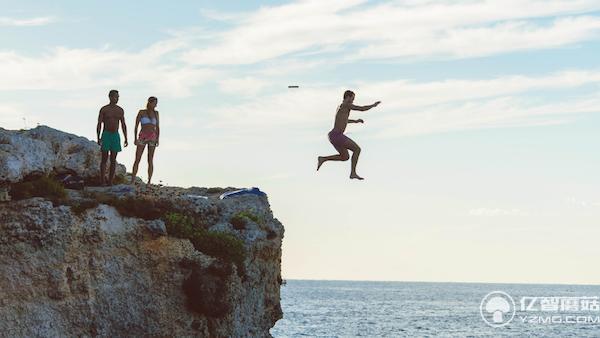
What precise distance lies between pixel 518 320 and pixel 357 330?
35.9 metres

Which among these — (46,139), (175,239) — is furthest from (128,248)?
(46,139)

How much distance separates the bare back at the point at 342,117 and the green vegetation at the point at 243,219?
3.43 m

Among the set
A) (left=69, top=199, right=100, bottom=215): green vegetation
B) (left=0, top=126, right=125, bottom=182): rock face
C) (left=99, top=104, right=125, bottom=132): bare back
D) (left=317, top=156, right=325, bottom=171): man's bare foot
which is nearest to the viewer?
(left=69, top=199, right=100, bottom=215): green vegetation

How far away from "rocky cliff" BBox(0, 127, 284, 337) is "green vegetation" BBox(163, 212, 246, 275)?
27 mm

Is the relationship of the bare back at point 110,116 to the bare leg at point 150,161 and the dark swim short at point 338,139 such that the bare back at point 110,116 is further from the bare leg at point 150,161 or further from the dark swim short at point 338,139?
the dark swim short at point 338,139

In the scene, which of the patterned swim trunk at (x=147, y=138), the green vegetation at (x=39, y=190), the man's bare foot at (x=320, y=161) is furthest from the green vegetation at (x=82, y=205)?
the man's bare foot at (x=320, y=161)

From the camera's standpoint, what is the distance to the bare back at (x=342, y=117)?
24.8 m

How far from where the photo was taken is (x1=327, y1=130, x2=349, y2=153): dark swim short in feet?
81.7

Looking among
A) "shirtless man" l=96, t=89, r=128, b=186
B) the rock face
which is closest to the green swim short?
"shirtless man" l=96, t=89, r=128, b=186

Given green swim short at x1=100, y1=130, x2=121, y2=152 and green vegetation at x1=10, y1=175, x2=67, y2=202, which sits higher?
green swim short at x1=100, y1=130, x2=121, y2=152

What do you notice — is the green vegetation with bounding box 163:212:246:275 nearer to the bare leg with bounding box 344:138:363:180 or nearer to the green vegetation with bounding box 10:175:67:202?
the green vegetation with bounding box 10:175:67:202

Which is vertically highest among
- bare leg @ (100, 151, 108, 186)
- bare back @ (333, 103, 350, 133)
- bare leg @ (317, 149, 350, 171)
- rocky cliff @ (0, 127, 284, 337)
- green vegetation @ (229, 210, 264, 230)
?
bare back @ (333, 103, 350, 133)

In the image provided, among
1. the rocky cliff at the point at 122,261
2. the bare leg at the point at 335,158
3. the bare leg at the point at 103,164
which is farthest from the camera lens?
the bare leg at the point at 103,164

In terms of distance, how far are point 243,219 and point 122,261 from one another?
12.5 ft
